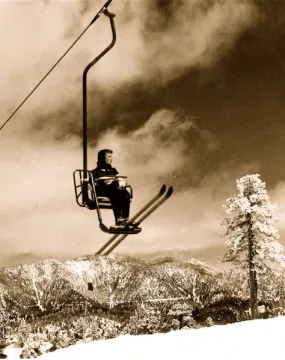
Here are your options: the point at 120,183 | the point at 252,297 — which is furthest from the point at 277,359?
the point at 252,297

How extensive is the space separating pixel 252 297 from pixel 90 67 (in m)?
25.2

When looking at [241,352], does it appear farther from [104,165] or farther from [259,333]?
[104,165]

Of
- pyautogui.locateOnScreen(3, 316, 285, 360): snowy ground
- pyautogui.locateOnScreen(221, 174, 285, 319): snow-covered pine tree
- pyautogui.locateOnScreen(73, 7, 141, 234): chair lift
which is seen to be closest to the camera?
pyautogui.locateOnScreen(73, 7, 141, 234): chair lift

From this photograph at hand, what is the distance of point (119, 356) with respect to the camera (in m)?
16.3

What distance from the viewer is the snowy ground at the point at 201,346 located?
14586 mm

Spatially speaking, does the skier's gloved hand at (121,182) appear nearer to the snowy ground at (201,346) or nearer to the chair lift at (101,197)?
the chair lift at (101,197)

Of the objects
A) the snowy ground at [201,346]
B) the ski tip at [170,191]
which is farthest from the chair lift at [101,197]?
the snowy ground at [201,346]

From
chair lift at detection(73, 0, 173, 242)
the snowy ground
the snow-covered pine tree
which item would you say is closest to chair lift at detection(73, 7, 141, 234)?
chair lift at detection(73, 0, 173, 242)

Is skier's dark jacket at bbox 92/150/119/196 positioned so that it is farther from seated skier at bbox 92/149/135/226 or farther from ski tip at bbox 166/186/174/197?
ski tip at bbox 166/186/174/197

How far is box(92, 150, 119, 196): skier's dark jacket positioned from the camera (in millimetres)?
8617

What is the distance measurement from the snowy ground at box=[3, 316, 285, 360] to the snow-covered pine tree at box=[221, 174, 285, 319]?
1003 cm

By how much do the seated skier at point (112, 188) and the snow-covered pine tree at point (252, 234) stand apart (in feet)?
73.8

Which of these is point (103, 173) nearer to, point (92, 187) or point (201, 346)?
point (92, 187)

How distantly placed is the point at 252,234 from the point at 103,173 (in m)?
23.2
